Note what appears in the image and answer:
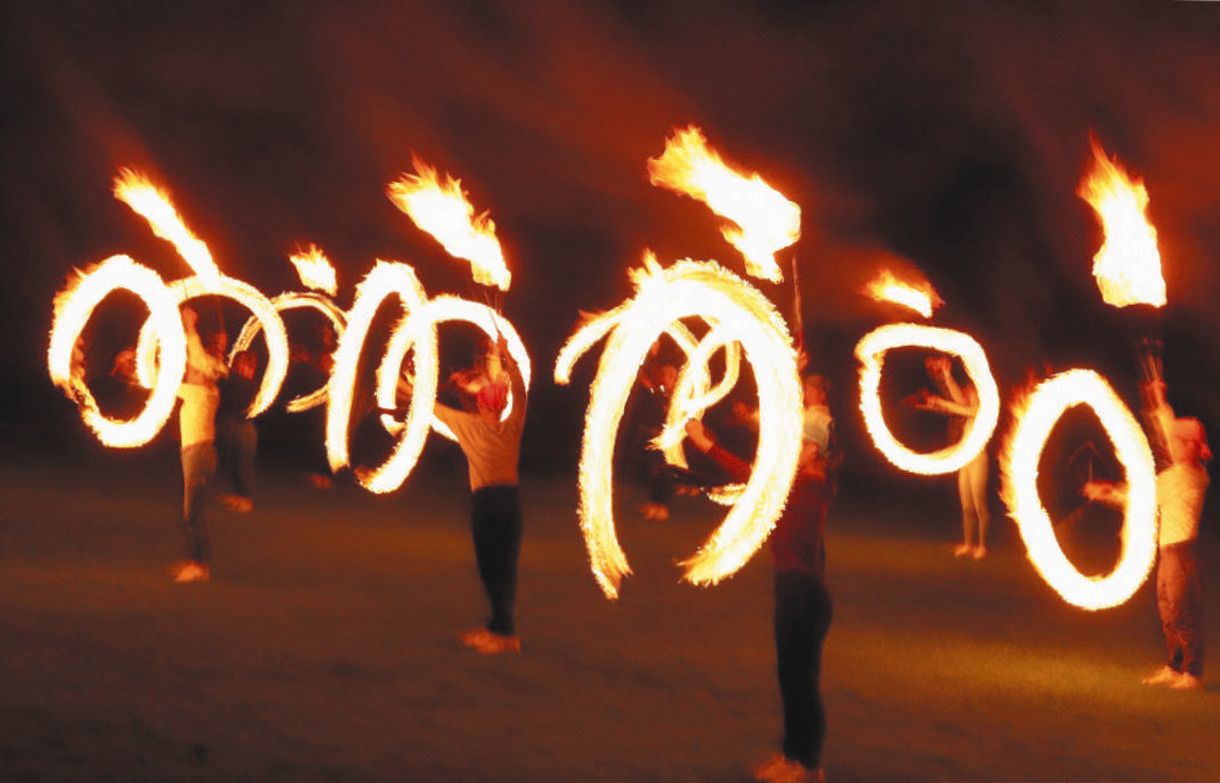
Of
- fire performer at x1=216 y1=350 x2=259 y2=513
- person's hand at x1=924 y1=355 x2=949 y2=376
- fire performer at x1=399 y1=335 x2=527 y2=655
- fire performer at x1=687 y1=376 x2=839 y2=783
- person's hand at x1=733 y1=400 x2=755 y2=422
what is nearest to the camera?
fire performer at x1=687 y1=376 x2=839 y2=783

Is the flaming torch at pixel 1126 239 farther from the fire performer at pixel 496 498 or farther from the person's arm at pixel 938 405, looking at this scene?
the person's arm at pixel 938 405

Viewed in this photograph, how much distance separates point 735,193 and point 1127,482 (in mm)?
2961

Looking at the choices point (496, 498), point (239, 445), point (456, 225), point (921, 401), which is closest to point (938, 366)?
point (921, 401)

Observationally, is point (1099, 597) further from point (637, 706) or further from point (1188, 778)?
point (637, 706)

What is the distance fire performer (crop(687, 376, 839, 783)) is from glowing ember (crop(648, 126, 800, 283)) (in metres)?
1.59

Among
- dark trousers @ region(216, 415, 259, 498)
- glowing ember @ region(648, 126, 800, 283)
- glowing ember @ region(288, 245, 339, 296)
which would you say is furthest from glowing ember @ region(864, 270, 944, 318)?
glowing ember @ region(648, 126, 800, 283)

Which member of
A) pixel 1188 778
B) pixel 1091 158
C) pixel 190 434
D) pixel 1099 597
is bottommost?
pixel 1188 778

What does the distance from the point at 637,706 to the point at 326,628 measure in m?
2.53

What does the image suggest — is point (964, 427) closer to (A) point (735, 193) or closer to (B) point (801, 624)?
(A) point (735, 193)

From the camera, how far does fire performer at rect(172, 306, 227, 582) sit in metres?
10.3

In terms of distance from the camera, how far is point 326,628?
9.04 meters

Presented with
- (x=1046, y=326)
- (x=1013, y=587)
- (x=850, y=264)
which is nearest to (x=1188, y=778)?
(x=1013, y=587)

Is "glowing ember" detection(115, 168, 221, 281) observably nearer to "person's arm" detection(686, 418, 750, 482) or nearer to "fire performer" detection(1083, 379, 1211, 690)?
"person's arm" detection(686, 418, 750, 482)

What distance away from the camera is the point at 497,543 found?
8523 mm
